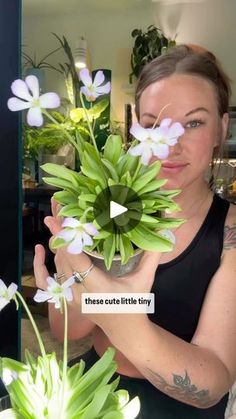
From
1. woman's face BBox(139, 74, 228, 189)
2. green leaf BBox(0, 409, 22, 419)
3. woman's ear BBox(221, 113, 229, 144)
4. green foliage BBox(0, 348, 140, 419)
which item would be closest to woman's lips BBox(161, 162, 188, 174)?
woman's face BBox(139, 74, 228, 189)

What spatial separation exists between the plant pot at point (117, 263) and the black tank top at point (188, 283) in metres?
0.13

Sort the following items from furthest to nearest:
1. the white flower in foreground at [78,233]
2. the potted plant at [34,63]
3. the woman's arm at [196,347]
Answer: the potted plant at [34,63] → the woman's arm at [196,347] → the white flower in foreground at [78,233]

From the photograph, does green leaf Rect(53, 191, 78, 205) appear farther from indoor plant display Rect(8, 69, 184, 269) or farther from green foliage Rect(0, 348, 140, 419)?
green foliage Rect(0, 348, 140, 419)

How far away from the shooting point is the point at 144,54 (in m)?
0.73

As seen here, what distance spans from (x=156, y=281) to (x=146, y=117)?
0.31m

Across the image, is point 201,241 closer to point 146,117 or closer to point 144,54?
point 146,117

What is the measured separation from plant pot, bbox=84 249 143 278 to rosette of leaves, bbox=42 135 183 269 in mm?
12

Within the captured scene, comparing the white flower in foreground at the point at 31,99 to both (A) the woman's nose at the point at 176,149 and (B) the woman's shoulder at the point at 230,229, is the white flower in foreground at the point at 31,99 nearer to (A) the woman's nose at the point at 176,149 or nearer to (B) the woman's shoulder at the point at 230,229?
(A) the woman's nose at the point at 176,149

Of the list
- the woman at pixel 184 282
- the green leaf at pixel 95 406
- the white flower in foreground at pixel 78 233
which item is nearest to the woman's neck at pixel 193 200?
the woman at pixel 184 282

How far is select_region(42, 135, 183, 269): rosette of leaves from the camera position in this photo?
0.55m

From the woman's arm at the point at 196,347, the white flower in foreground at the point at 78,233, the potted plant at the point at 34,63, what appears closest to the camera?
the white flower in foreground at the point at 78,233

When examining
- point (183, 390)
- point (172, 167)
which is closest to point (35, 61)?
point (172, 167)

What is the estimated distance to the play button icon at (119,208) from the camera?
558 millimetres

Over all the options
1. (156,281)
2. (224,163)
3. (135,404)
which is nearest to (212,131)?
(224,163)
